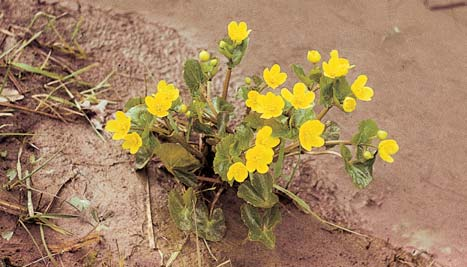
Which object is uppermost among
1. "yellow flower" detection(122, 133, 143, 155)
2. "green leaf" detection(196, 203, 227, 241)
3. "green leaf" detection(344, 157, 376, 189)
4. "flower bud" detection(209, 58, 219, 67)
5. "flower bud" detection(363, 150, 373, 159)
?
"flower bud" detection(209, 58, 219, 67)

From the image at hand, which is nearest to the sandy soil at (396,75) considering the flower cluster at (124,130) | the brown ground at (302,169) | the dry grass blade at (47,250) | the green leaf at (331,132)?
the brown ground at (302,169)

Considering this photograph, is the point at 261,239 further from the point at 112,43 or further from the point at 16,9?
the point at 16,9

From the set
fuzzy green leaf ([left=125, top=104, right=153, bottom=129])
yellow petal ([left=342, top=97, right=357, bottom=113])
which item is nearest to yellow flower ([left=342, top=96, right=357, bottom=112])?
yellow petal ([left=342, top=97, right=357, bottom=113])

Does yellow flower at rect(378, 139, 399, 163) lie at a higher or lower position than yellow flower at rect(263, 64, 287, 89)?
lower

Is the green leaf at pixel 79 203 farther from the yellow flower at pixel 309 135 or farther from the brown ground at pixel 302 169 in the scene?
the yellow flower at pixel 309 135

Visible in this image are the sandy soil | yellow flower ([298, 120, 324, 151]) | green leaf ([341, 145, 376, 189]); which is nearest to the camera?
yellow flower ([298, 120, 324, 151])

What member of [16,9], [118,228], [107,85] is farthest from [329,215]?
[16,9]

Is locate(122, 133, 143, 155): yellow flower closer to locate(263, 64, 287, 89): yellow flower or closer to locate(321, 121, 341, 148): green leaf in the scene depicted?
locate(263, 64, 287, 89): yellow flower
